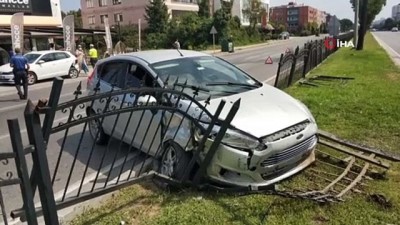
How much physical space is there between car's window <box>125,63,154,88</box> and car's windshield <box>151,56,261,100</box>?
0.15m

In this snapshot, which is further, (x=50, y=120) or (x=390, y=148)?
(x=390, y=148)

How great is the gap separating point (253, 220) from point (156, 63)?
2695mm

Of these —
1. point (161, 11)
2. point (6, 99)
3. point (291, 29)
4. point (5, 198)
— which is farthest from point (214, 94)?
point (291, 29)

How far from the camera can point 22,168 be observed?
243 cm

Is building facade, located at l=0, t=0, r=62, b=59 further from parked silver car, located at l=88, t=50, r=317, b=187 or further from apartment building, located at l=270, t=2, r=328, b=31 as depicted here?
apartment building, located at l=270, t=2, r=328, b=31

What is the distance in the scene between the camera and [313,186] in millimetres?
4137

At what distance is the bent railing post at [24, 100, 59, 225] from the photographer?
2413mm

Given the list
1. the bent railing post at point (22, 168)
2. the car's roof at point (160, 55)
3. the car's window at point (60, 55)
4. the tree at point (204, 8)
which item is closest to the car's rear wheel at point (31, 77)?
the car's window at point (60, 55)

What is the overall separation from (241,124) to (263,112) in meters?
0.41

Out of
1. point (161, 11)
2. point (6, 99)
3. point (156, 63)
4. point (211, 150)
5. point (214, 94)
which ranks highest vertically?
point (161, 11)

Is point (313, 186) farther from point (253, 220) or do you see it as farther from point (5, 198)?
point (5, 198)

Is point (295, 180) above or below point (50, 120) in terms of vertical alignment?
below

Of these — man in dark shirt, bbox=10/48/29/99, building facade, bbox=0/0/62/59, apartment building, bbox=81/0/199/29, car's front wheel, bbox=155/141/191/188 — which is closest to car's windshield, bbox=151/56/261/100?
car's front wheel, bbox=155/141/191/188

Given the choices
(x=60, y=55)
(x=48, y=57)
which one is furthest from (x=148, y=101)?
(x=60, y=55)
